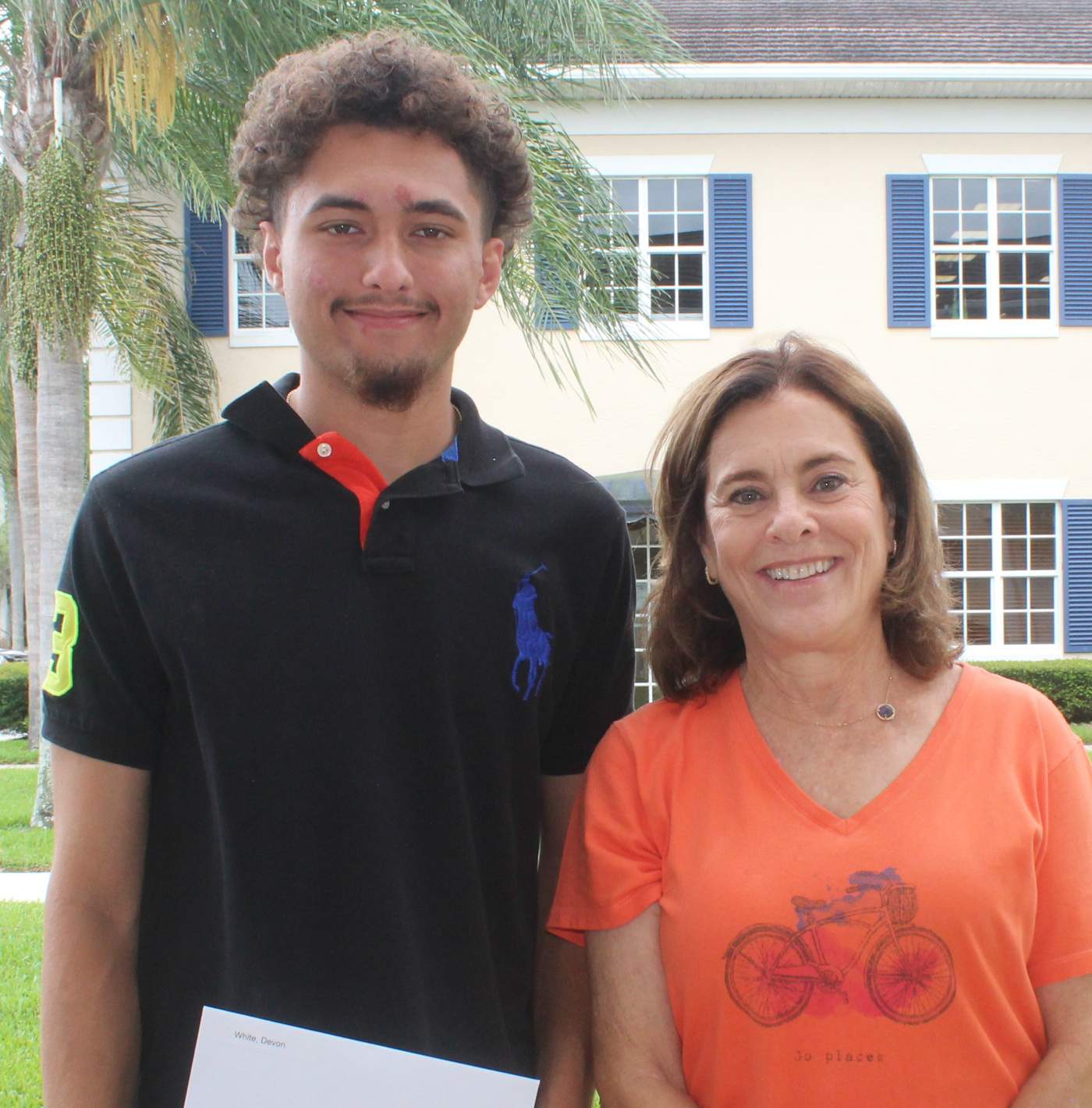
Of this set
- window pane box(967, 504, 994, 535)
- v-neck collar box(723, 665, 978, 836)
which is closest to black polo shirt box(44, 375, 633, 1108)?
v-neck collar box(723, 665, 978, 836)

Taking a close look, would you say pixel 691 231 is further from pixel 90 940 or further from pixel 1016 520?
pixel 90 940

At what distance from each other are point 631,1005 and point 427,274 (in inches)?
47.7

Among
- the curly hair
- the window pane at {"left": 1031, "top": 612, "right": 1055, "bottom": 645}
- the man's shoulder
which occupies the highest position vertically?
the curly hair

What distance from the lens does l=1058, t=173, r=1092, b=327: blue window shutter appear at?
1388 centimetres

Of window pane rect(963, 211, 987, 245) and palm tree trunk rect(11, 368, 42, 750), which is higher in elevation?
window pane rect(963, 211, 987, 245)

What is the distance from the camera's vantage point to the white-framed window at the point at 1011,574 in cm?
1398

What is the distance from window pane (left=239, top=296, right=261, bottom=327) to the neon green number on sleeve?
12344 mm

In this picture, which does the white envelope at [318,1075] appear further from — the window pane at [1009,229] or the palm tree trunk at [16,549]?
the window pane at [1009,229]

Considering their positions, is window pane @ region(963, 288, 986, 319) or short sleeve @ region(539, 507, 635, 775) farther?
window pane @ region(963, 288, 986, 319)

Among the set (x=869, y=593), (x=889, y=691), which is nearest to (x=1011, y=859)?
(x=889, y=691)

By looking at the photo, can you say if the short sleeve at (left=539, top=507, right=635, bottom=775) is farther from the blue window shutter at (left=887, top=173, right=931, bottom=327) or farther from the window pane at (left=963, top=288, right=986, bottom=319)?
the window pane at (left=963, top=288, right=986, bottom=319)

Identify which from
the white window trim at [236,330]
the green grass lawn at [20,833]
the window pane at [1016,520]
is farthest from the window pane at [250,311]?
the window pane at [1016,520]

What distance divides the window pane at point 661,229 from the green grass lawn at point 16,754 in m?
8.61

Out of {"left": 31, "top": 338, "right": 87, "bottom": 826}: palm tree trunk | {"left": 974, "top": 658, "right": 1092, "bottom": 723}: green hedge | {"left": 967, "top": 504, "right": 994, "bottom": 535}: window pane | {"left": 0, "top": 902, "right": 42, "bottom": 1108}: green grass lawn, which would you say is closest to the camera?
{"left": 0, "top": 902, "right": 42, "bottom": 1108}: green grass lawn
